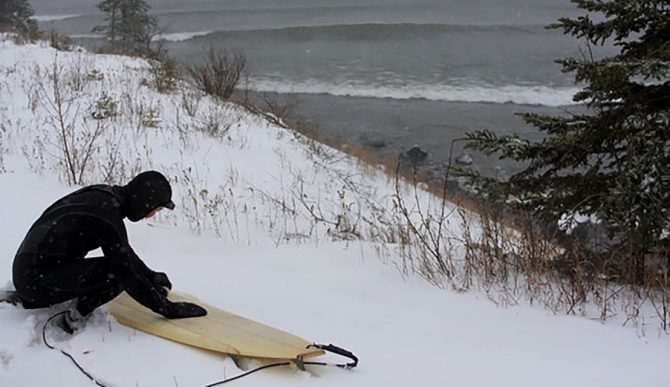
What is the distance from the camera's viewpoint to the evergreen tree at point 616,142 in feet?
15.3

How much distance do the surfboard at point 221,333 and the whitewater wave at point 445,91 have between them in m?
17.3

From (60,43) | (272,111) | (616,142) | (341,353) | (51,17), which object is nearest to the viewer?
(341,353)

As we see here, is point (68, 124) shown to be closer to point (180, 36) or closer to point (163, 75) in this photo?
point (163, 75)

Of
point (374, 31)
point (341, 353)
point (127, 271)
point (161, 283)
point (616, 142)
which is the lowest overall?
point (341, 353)

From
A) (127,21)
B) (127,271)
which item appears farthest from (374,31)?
(127,271)

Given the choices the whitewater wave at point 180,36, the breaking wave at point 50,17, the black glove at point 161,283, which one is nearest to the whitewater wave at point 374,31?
the whitewater wave at point 180,36

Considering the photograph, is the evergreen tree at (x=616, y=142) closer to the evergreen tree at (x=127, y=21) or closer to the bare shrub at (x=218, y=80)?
the bare shrub at (x=218, y=80)

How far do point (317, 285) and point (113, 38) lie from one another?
3127cm

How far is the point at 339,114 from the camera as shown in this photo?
63.7ft

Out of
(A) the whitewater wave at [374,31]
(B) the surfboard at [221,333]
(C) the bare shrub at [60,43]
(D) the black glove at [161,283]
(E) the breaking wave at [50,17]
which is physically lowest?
(B) the surfboard at [221,333]

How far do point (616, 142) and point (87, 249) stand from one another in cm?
446

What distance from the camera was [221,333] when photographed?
4180mm

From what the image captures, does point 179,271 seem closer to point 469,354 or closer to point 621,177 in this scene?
point 469,354

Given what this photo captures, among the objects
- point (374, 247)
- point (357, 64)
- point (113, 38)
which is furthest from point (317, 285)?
point (113, 38)
